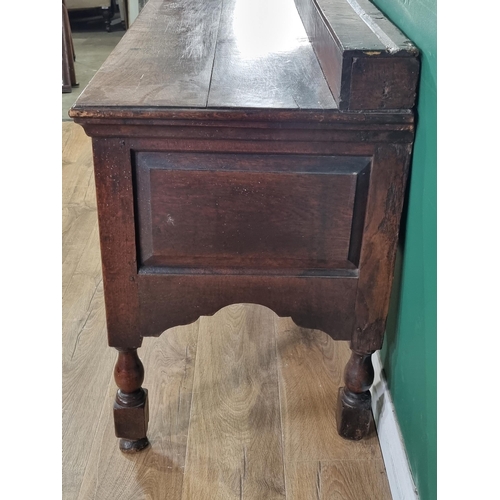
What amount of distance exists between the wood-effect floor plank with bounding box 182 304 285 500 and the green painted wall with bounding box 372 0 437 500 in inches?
11.3

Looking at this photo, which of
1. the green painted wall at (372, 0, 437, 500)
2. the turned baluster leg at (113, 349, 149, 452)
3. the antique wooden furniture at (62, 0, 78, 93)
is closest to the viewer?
the green painted wall at (372, 0, 437, 500)

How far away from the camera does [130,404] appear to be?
4.18ft

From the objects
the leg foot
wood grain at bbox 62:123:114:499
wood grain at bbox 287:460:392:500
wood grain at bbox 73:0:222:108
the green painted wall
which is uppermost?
wood grain at bbox 73:0:222:108

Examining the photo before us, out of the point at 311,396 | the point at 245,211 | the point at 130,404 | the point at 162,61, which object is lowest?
the point at 311,396

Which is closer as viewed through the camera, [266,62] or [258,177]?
[258,177]

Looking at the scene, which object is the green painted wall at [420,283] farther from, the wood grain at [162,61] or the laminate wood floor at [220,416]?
the wood grain at [162,61]

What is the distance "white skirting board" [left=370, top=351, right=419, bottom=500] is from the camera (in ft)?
3.74

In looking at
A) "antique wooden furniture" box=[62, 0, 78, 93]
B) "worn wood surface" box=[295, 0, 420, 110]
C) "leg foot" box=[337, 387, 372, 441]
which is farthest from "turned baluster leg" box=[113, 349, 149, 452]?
"antique wooden furniture" box=[62, 0, 78, 93]

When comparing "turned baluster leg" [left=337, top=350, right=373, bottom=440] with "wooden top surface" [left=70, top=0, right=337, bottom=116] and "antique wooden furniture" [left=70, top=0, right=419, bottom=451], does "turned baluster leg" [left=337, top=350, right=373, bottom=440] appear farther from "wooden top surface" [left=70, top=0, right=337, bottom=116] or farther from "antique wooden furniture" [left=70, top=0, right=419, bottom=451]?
"wooden top surface" [left=70, top=0, right=337, bottom=116]

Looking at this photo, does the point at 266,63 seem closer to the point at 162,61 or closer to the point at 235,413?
the point at 162,61

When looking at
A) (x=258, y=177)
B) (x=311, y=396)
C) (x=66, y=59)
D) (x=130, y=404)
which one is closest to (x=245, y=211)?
(x=258, y=177)

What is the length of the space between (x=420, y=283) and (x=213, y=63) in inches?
20.9

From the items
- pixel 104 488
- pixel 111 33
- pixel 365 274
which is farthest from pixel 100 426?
pixel 111 33

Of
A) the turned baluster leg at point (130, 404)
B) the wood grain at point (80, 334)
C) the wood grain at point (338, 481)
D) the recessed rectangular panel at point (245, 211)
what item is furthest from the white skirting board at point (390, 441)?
the wood grain at point (80, 334)
